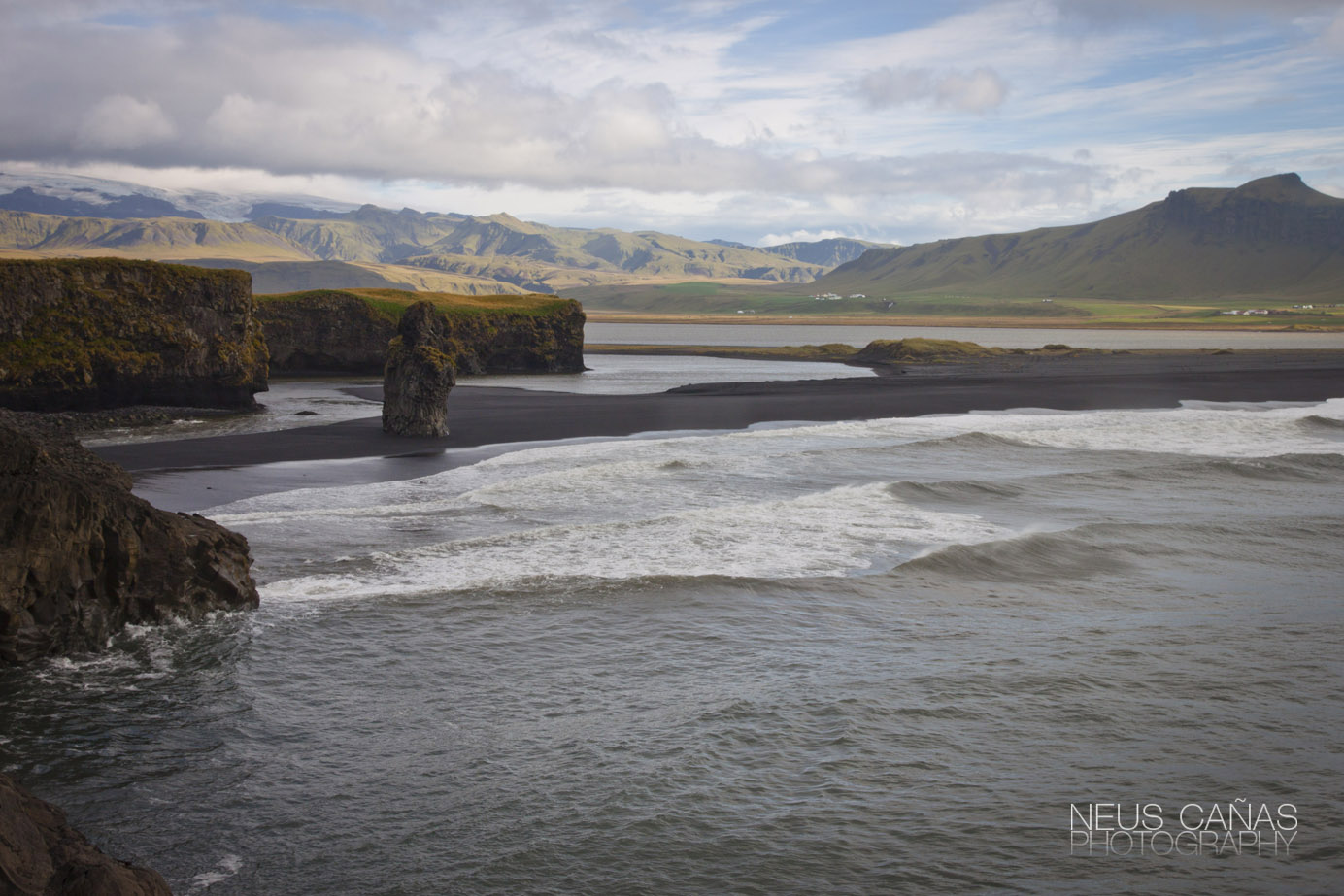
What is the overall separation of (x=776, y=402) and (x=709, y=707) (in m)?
33.5

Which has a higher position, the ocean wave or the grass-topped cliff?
Result: the grass-topped cliff

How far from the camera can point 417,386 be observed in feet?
92.6

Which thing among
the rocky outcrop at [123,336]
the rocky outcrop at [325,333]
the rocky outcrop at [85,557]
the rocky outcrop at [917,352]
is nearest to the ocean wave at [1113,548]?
the rocky outcrop at [85,557]

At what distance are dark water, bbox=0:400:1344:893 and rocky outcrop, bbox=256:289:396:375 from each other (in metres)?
40.5

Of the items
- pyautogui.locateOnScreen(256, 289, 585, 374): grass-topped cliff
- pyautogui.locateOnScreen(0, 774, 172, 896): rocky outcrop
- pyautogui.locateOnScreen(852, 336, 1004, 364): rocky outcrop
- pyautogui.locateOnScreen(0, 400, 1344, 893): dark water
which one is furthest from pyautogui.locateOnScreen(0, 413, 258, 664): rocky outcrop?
pyautogui.locateOnScreen(852, 336, 1004, 364): rocky outcrop

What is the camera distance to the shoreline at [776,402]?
25.6 metres

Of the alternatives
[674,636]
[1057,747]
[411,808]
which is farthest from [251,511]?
[1057,747]

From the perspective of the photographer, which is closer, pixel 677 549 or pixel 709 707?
pixel 709 707

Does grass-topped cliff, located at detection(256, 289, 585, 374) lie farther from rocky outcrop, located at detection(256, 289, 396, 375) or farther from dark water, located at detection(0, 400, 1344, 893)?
dark water, located at detection(0, 400, 1344, 893)

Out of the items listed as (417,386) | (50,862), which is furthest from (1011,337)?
(50,862)

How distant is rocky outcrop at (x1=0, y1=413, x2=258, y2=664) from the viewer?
944 centimetres

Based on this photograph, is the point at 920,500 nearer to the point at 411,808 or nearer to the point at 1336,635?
the point at 1336,635

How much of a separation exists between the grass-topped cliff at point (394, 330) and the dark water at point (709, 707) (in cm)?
3737

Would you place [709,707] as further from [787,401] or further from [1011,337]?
[1011,337]
